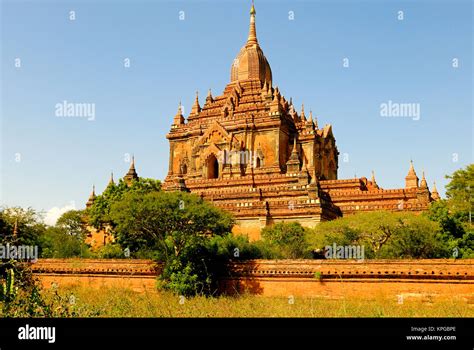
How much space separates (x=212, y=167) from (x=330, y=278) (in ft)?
72.0

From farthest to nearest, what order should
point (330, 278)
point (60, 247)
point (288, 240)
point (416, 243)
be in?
point (60, 247), point (288, 240), point (416, 243), point (330, 278)

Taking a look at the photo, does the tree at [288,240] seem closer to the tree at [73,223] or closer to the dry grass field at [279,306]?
the dry grass field at [279,306]

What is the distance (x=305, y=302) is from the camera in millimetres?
19500

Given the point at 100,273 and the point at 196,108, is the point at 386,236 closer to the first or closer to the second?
the point at 100,273

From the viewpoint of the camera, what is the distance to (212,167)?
1609 inches

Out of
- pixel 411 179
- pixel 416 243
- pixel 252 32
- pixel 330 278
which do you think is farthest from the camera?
pixel 252 32

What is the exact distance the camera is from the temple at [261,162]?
31625 millimetres

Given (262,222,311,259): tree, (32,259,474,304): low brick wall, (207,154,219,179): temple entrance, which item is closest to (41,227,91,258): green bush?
(32,259,474,304): low brick wall

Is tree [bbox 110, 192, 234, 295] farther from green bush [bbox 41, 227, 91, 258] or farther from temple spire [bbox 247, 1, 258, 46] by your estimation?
temple spire [bbox 247, 1, 258, 46]

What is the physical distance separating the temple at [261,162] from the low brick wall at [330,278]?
31.4 ft

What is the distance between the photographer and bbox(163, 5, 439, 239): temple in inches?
1245

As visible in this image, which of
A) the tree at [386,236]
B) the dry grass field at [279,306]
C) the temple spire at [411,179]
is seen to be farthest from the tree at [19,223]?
the temple spire at [411,179]

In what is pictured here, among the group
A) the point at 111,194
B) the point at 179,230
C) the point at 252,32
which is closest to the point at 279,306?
the point at 179,230
